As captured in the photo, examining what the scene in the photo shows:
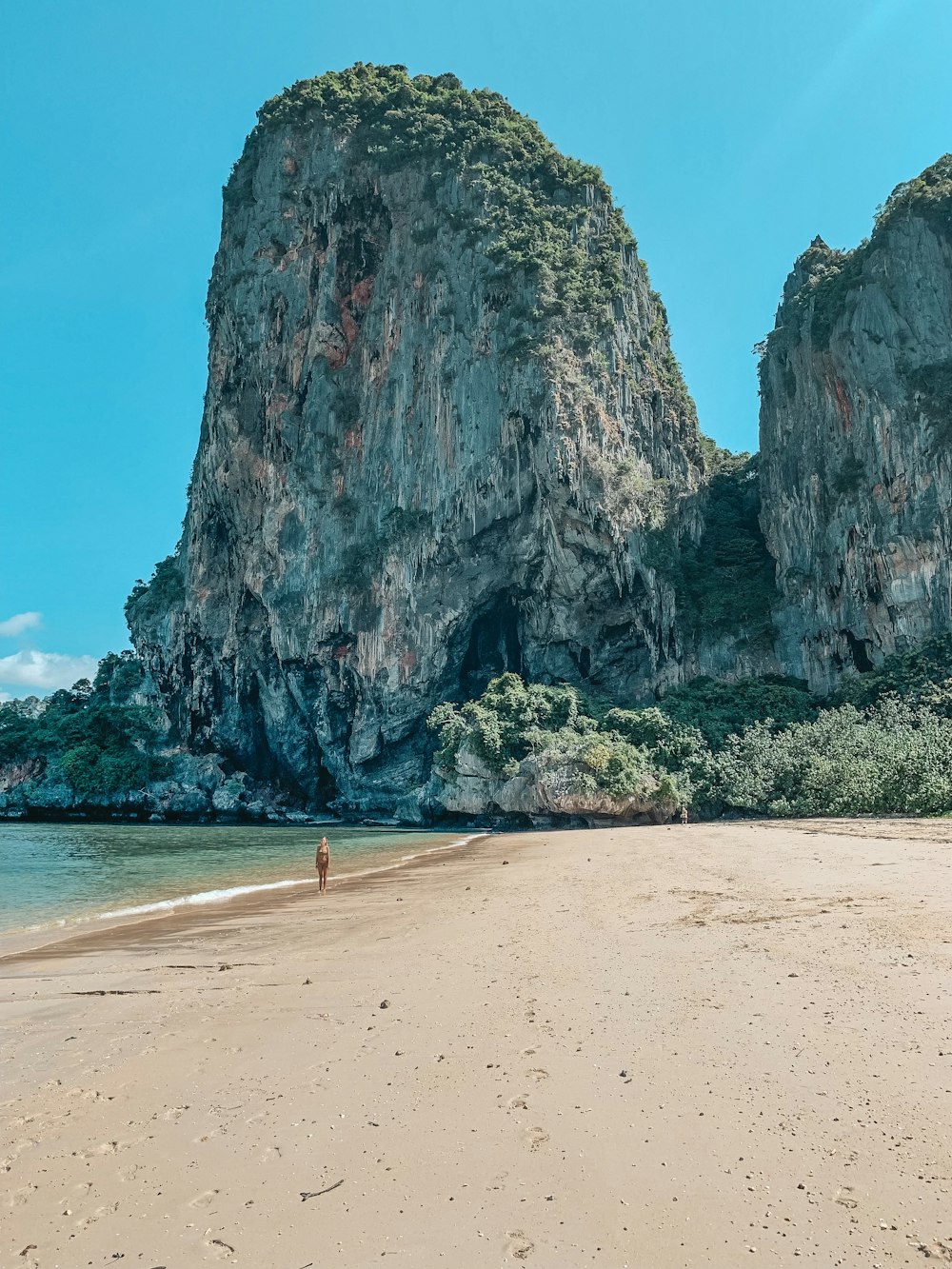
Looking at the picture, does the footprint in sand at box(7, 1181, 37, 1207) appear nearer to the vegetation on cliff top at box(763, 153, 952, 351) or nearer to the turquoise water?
the turquoise water

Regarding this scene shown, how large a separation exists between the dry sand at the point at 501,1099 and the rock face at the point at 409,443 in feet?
107

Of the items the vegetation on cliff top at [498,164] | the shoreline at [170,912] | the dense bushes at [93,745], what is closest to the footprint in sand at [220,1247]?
the shoreline at [170,912]

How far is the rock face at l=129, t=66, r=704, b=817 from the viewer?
39562mm

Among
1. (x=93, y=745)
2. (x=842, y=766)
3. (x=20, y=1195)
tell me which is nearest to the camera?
(x=20, y=1195)

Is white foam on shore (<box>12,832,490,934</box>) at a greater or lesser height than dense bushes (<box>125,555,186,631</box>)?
lesser

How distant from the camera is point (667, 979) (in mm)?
4793

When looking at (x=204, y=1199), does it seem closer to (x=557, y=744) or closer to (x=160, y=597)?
(x=557, y=744)

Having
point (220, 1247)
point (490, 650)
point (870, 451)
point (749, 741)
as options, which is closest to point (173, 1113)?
point (220, 1247)

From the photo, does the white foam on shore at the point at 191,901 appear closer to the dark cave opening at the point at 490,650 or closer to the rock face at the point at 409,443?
the rock face at the point at 409,443

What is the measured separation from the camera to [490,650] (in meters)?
44.0

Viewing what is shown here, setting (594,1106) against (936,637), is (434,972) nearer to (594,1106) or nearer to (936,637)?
(594,1106)

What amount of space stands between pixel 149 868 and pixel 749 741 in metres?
19.7

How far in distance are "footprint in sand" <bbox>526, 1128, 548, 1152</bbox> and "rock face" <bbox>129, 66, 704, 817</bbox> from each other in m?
35.4

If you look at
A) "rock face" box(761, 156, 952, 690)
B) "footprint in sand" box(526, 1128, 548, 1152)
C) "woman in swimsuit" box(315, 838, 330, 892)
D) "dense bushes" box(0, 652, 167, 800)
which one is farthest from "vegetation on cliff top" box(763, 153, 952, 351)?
"dense bushes" box(0, 652, 167, 800)
